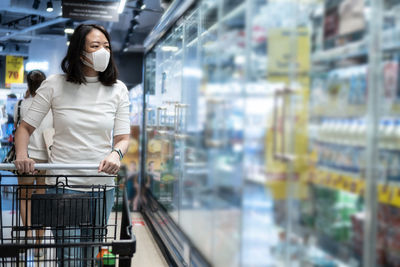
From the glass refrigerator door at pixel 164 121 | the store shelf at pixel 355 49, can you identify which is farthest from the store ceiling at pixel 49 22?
the store shelf at pixel 355 49

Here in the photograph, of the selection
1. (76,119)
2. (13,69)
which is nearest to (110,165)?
(76,119)

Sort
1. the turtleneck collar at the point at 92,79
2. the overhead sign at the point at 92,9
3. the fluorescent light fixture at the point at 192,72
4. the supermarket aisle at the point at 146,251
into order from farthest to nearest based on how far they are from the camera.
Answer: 1. the overhead sign at the point at 92,9
2. the supermarket aisle at the point at 146,251
3. the fluorescent light fixture at the point at 192,72
4. the turtleneck collar at the point at 92,79

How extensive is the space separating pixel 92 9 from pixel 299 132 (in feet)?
20.9

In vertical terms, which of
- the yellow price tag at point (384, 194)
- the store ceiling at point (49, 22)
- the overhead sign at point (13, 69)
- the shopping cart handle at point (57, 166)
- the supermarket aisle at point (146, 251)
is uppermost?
the store ceiling at point (49, 22)

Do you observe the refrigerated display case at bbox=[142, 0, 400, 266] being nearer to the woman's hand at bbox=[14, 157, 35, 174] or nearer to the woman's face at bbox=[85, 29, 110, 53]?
the woman's face at bbox=[85, 29, 110, 53]

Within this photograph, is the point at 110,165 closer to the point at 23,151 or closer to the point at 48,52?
the point at 23,151

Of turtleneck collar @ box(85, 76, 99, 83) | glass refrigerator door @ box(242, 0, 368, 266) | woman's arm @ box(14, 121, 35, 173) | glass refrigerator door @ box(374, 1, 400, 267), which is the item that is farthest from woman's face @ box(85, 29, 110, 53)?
glass refrigerator door @ box(374, 1, 400, 267)

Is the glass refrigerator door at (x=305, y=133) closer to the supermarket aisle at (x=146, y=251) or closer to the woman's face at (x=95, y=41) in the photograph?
the woman's face at (x=95, y=41)

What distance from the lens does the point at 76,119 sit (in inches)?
94.0

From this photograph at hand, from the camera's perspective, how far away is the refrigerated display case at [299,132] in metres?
1.35

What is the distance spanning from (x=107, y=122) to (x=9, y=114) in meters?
7.92

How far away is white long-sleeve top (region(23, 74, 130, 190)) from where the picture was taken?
238 cm

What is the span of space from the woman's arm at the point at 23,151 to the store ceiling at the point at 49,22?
23.3ft

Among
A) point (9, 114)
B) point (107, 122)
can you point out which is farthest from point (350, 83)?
point (9, 114)
